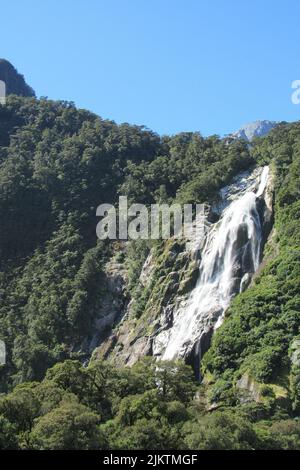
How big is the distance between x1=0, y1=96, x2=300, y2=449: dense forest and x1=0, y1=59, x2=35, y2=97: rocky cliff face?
126 ft

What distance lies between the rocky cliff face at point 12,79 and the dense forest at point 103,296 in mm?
38477

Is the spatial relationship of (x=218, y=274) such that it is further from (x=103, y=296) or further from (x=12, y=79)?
(x=12, y=79)

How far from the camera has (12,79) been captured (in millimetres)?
150625

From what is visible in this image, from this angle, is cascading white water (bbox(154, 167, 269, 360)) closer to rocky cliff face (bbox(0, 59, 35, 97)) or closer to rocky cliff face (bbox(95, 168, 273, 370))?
rocky cliff face (bbox(95, 168, 273, 370))

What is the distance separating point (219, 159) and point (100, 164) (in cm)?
1650

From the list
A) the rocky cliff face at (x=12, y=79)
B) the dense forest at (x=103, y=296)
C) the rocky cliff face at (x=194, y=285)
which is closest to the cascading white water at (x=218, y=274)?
the rocky cliff face at (x=194, y=285)

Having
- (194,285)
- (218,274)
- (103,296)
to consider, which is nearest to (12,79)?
(103,296)

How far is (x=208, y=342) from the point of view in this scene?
52594 mm

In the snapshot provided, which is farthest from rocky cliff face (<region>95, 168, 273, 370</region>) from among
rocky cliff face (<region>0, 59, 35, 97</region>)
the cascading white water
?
rocky cliff face (<region>0, 59, 35, 97</region>)

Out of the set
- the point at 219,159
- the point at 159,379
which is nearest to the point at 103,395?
the point at 159,379

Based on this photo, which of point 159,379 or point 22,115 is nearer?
point 159,379

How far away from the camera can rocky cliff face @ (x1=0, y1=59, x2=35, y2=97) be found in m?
148
